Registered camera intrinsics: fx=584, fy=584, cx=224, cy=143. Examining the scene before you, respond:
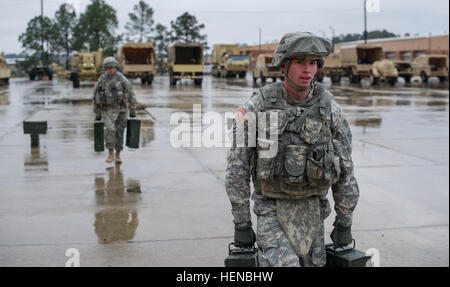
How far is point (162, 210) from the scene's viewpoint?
6441 mm

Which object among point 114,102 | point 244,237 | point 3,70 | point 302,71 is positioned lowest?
point 244,237

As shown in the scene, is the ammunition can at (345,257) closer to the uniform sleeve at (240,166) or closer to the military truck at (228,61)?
the uniform sleeve at (240,166)

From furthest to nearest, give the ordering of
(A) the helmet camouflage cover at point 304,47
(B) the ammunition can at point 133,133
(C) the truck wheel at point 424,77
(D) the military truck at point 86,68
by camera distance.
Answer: (C) the truck wheel at point 424,77 < (D) the military truck at point 86,68 < (B) the ammunition can at point 133,133 < (A) the helmet camouflage cover at point 304,47

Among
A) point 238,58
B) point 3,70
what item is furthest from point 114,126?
point 238,58

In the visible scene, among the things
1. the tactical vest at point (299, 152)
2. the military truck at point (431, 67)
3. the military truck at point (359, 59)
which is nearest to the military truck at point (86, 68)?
the military truck at point (359, 59)

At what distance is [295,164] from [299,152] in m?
0.07

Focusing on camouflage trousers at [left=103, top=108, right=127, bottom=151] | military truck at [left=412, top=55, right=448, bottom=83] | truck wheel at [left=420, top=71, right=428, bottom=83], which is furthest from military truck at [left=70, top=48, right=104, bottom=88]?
camouflage trousers at [left=103, top=108, right=127, bottom=151]

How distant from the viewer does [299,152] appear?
10.1 feet

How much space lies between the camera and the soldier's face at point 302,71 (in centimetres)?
312

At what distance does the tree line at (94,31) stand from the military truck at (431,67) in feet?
123

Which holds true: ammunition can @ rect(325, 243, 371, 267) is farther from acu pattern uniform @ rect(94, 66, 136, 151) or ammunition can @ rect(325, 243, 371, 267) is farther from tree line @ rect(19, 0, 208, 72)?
tree line @ rect(19, 0, 208, 72)

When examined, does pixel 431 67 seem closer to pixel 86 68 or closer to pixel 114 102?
pixel 86 68

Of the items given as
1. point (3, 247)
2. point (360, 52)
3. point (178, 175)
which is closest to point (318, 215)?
point (3, 247)

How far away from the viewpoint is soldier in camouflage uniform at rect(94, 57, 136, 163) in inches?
341
